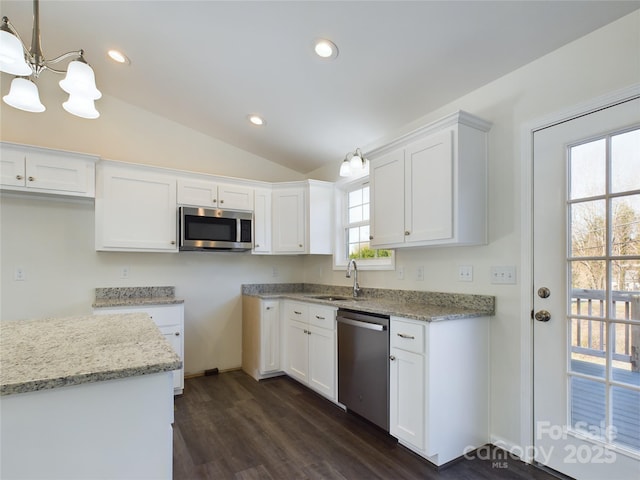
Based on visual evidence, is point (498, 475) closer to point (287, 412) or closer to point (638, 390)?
point (638, 390)

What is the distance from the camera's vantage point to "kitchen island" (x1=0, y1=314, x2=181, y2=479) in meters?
0.86

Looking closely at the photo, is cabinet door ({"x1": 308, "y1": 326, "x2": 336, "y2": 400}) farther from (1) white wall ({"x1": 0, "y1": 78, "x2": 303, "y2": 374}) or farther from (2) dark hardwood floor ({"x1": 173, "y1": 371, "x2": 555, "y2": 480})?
(1) white wall ({"x1": 0, "y1": 78, "x2": 303, "y2": 374})

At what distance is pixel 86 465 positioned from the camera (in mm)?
925

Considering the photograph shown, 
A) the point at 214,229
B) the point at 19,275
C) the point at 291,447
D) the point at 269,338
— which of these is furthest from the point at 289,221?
the point at 19,275

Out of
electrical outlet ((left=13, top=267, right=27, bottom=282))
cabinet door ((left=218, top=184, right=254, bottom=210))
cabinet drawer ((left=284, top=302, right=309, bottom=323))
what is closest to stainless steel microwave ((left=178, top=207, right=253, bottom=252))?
cabinet door ((left=218, top=184, right=254, bottom=210))

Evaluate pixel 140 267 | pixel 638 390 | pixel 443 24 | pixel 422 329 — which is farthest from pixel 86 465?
pixel 140 267

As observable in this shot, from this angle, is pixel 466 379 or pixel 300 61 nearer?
pixel 466 379

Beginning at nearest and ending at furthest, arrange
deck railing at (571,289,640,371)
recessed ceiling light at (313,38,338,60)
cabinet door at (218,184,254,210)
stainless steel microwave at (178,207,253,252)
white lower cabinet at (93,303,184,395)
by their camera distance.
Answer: deck railing at (571,289,640,371), recessed ceiling light at (313,38,338,60), white lower cabinet at (93,303,184,395), stainless steel microwave at (178,207,253,252), cabinet door at (218,184,254,210)

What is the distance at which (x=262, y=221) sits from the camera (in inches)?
151

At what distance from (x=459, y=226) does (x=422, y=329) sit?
682 millimetres

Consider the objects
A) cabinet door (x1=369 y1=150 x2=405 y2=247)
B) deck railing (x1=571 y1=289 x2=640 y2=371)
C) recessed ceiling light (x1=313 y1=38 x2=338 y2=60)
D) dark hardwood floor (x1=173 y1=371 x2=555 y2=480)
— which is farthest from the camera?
cabinet door (x1=369 y1=150 x2=405 y2=247)

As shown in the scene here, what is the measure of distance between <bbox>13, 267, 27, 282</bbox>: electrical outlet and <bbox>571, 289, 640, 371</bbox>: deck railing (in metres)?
4.20

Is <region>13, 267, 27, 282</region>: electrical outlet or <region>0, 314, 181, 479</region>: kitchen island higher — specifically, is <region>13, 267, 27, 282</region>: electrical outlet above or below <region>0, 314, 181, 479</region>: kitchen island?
above

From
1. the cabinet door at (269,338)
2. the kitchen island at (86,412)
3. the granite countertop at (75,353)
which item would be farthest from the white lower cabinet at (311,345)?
Result: the kitchen island at (86,412)
